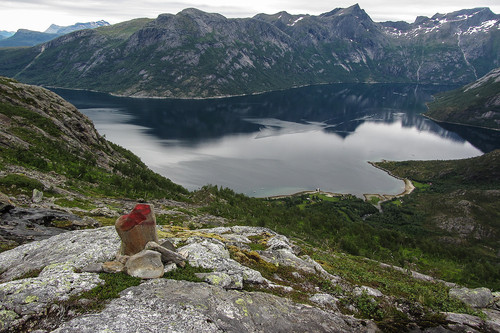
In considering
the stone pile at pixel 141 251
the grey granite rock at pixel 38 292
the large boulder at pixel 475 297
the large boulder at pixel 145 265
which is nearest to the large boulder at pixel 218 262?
the stone pile at pixel 141 251

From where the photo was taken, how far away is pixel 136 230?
15930 millimetres

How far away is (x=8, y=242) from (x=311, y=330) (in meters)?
21.1

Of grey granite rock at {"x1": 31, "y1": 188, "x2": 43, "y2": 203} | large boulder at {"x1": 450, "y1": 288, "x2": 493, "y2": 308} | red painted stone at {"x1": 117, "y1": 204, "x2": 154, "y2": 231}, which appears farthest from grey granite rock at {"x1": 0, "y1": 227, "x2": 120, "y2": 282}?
large boulder at {"x1": 450, "y1": 288, "x2": 493, "y2": 308}

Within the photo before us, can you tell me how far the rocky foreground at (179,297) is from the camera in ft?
36.8

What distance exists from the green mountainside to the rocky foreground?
31.6 inches

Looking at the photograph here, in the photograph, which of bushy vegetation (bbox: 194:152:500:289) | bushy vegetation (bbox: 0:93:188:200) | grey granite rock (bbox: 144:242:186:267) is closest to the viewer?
grey granite rock (bbox: 144:242:186:267)

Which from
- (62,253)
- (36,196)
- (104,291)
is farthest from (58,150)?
(104,291)

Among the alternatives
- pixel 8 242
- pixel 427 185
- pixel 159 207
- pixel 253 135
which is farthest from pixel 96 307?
pixel 253 135

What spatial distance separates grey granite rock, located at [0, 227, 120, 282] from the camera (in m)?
15.2

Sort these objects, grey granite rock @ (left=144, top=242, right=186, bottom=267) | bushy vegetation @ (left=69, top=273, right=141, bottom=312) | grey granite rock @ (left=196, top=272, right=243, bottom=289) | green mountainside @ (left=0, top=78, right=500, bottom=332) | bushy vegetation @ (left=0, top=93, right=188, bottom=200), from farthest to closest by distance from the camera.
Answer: bushy vegetation @ (left=0, top=93, right=188, bottom=200) < green mountainside @ (left=0, top=78, right=500, bottom=332) < grey granite rock @ (left=144, top=242, right=186, bottom=267) < grey granite rock @ (left=196, top=272, right=243, bottom=289) < bushy vegetation @ (left=69, top=273, right=141, bottom=312)

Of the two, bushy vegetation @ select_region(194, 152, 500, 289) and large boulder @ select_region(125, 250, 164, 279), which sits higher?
large boulder @ select_region(125, 250, 164, 279)

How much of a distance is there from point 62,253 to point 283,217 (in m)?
52.6

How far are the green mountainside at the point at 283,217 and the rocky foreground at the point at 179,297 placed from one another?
2.63ft

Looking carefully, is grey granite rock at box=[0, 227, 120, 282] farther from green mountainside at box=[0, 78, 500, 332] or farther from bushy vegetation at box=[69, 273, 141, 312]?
green mountainside at box=[0, 78, 500, 332]
